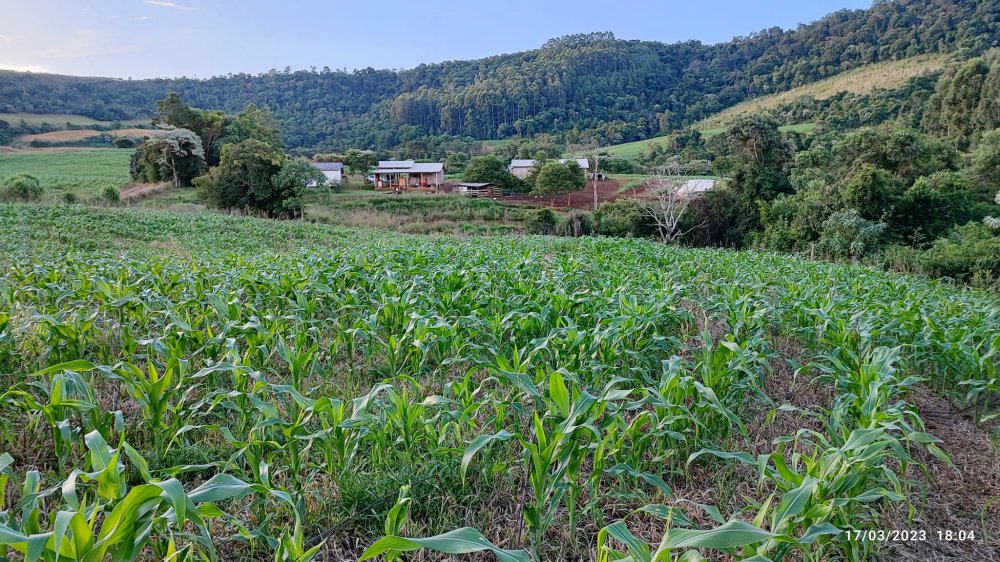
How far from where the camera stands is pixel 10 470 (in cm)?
228

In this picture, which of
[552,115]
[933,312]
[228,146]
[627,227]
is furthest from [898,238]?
[552,115]

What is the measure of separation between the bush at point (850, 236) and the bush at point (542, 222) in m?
13.7

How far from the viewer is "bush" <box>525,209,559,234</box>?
29.6m

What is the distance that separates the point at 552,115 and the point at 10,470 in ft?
252

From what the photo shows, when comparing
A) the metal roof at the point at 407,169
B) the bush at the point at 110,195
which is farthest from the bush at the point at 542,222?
the bush at the point at 110,195

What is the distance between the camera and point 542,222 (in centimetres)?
3048

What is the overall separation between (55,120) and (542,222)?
63.2 meters

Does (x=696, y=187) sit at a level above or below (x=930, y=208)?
above

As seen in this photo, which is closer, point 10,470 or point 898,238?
point 10,470

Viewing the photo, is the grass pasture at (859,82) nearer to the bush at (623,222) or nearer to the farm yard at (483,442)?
the bush at (623,222)

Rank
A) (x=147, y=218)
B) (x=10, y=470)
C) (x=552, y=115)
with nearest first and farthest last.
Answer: (x=10, y=470) < (x=147, y=218) < (x=552, y=115)

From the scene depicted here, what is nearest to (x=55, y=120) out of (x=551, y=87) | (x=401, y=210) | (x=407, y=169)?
(x=407, y=169)

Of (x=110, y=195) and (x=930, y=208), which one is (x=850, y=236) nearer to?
(x=930, y=208)

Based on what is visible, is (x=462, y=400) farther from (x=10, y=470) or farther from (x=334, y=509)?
(x=10, y=470)
